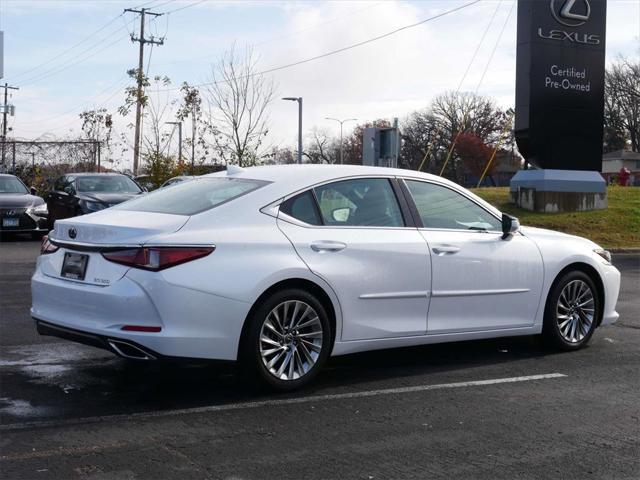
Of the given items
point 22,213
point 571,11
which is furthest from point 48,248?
point 571,11

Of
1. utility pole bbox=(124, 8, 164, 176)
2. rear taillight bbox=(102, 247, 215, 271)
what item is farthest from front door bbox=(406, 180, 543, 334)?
utility pole bbox=(124, 8, 164, 176)

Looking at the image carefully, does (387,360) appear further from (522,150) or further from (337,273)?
(522,150)

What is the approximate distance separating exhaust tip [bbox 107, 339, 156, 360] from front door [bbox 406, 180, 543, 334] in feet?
7.46

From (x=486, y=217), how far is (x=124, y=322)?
3247mm

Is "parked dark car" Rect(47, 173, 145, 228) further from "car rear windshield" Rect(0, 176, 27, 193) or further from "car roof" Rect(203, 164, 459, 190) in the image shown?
"car roof" Rect(203, 164, 459, 190)

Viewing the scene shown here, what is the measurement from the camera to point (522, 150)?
934 inches

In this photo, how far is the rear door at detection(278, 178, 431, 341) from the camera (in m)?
6.27

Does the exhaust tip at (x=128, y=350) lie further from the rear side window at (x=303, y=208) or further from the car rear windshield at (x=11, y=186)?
the car rear windshield at (x=11, y=186)

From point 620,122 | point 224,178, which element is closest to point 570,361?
point 224,178

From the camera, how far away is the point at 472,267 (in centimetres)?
702

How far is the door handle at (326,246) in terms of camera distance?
6.21 meters

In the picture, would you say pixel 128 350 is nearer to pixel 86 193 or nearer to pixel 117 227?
pixel 117 227

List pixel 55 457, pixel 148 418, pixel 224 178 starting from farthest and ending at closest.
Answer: pixel 224 178 < pixel 148 418 < pixel 55 457

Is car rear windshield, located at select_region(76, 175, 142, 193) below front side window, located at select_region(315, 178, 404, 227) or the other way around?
the other way around
